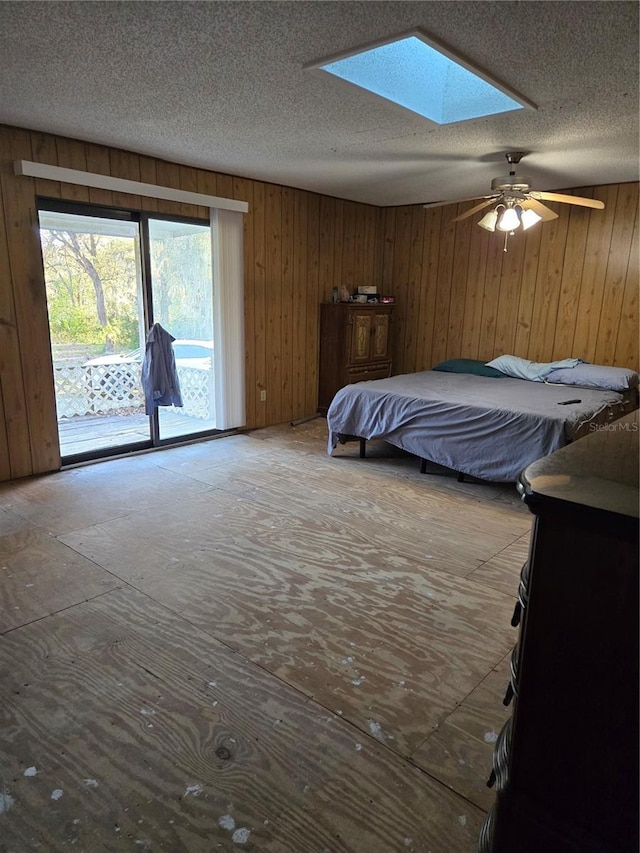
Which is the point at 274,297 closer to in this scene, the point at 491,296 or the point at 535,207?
the point at 491,296

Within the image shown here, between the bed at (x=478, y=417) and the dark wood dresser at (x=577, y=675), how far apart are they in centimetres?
253

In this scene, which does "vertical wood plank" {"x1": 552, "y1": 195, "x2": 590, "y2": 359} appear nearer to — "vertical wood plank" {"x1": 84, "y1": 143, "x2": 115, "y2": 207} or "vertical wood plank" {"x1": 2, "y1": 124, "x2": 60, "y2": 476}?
"vertical wood plank" {"x1": 84, "y1": 143, "x2": 115, "y2": 207}

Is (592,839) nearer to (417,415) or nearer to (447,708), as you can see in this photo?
(447,708)

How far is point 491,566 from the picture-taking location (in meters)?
2.73

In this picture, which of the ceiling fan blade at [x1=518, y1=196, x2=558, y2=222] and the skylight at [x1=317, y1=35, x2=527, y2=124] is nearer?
the skylight at [x1=317, y1=35, x2=527, y2=124]

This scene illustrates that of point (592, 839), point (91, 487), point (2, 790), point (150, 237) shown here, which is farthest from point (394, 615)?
point (150, 237)

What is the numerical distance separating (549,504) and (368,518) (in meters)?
2.41

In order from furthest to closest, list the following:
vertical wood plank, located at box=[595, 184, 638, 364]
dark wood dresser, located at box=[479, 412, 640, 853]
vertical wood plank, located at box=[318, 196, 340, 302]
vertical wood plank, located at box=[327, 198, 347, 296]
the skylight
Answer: vertical wood plank, located at box=[327, 198, 347, 296]
vertical wood plank, located at box=[318, 196, 340, 302]
vertical wood plank, located at box=[595, 184, 638, 364]
the skylight
dark wood dresser, located at box=[479, 412, 640, 853]

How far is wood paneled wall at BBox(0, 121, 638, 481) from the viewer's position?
3715mm

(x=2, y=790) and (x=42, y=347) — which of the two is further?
(x=42, y=347)

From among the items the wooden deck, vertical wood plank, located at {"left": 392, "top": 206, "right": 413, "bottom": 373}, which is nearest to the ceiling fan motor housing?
vertical wood plank, located at {"left": 392, "top": 206, "right": 413, "bottom": 373}

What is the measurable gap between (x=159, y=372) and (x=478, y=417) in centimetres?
263

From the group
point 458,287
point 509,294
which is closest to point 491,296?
point 509,294

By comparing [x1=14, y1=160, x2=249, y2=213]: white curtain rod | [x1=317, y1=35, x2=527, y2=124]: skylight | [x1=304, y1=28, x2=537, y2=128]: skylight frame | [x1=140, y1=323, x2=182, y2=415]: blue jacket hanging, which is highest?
[x1=317, y1=35, x2=527, y2=124]: skylight
